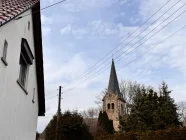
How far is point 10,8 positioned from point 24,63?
2746 mm

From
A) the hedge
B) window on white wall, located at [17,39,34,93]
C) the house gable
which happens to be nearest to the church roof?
the hedge

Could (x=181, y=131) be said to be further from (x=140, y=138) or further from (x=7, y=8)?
(x=7, y=8)

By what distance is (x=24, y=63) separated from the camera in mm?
9859

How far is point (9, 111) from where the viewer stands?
7738mm

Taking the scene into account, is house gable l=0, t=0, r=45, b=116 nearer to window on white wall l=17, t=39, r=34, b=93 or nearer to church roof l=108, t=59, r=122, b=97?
window on white wall l=17, t=39, r=34, b=93

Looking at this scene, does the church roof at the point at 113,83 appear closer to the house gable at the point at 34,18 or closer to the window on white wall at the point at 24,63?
the house gable at the point at 34,18

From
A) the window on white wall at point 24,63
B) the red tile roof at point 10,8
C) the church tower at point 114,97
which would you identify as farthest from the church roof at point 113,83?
the red tile roof at point 10,8

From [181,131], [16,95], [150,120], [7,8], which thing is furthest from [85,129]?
[7,8]

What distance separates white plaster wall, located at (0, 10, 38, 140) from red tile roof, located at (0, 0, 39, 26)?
0.25m

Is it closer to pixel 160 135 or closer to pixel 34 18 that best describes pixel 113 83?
pixel 160 135

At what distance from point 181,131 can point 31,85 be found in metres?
9.08

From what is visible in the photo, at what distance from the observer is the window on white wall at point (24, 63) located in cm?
927

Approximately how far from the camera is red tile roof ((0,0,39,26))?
649 centimetres

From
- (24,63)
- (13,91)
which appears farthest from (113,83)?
(13,91)
